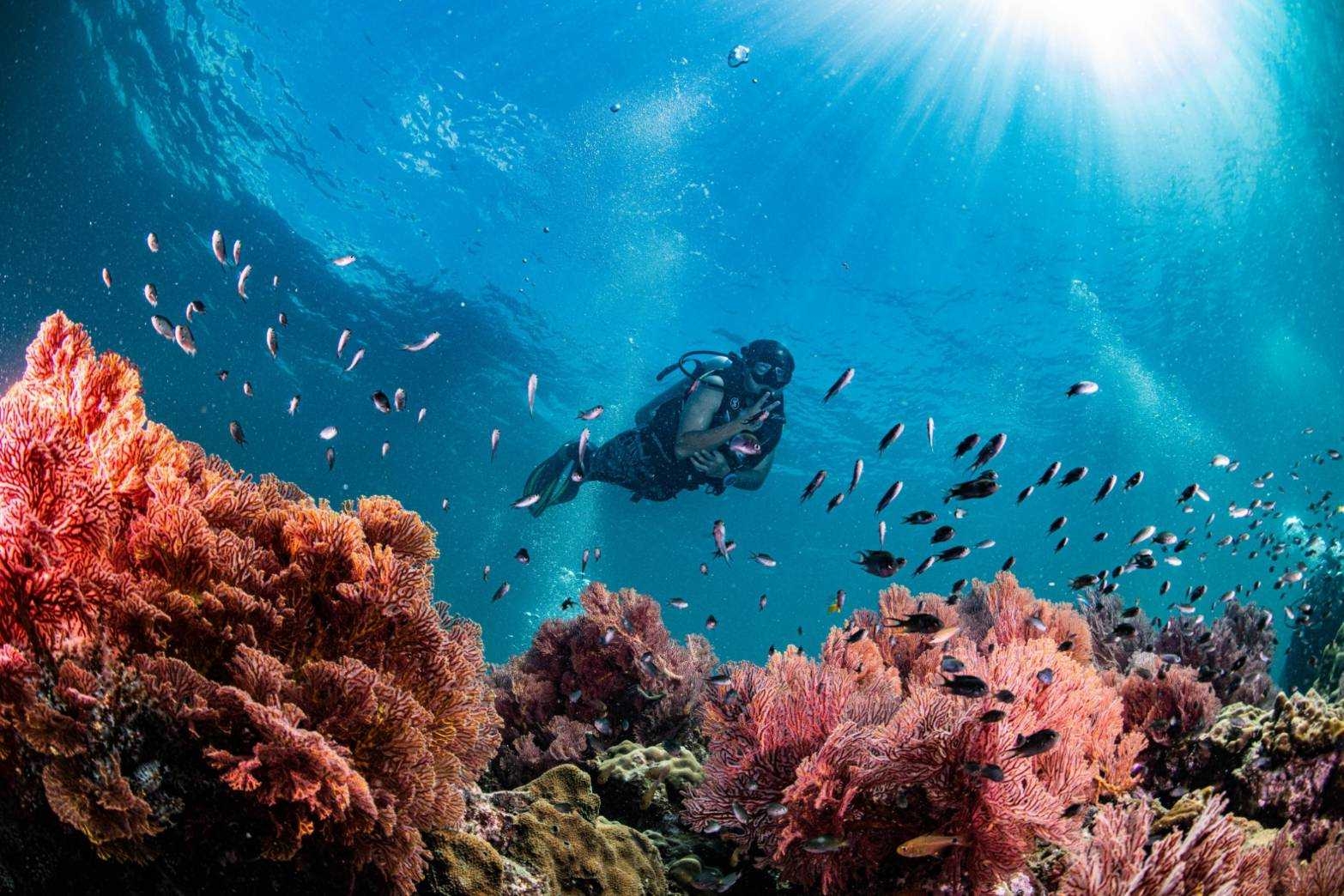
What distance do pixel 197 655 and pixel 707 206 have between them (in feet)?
78.6

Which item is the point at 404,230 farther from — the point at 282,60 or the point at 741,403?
the point at 741,403

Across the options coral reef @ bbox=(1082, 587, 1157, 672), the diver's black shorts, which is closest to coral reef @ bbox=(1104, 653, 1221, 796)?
coral reef @ bbox=(1082, 587, 1157, 672)

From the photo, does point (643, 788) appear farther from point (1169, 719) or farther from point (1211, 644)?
point (1211, 644)

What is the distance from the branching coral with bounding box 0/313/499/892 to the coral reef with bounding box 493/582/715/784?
3.08 meters

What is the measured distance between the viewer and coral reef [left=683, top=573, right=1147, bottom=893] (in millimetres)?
2449

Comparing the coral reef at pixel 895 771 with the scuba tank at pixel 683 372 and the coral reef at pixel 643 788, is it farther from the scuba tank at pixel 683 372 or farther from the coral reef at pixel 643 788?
the scuba tank at pixel 683 372

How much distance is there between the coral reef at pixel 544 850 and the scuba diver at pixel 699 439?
5.22 metres

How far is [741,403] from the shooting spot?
10.3 metres

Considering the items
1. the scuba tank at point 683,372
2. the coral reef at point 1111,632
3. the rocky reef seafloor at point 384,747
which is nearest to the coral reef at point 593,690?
the rocky reef seafloor at point 384,747

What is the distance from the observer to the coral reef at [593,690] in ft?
17.9

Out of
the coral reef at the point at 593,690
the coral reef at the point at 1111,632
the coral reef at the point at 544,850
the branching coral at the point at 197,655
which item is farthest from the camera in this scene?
the coral reef at the point at 1111,632

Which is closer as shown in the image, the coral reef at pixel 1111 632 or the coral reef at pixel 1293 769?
the coral reef at pixel 1293 769

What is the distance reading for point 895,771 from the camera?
2.57 m

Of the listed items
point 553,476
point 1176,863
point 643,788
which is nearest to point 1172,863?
point 1176,863
